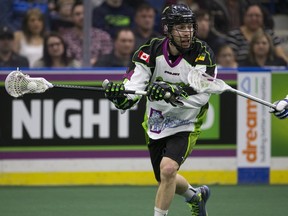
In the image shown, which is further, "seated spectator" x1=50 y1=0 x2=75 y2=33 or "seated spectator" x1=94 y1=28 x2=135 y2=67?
"seated spectator" x1=50 y1=0 x2=75 y2=33

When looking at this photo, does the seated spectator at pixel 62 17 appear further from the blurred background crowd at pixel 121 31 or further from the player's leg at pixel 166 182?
the player's leg at pixel 166 182

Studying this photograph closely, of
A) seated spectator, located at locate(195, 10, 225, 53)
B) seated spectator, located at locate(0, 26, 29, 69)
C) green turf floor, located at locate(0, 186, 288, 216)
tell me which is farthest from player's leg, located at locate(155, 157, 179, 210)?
seated spectator, located at locate(195, 10, 225, 53)

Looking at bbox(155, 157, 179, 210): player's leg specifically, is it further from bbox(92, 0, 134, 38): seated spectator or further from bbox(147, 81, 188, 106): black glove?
bbox(92, 0, 134, 38): seated spectator

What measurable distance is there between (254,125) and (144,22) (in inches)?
74.5

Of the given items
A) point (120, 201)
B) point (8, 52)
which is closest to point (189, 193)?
point (120, 201)

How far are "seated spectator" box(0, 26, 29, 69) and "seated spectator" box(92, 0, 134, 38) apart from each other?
101cm

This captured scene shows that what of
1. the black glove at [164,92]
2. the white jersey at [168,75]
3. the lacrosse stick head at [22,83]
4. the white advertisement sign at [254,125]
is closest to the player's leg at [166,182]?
the white jersey at [168,75]

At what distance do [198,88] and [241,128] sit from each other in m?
3.04

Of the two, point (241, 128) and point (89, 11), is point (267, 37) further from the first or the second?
point (89, 11)

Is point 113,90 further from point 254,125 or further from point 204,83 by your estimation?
point 254,125

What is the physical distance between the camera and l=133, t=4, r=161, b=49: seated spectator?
9.99 metres

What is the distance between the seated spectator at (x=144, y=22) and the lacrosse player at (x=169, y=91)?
11.8ft

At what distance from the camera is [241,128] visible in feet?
29.3

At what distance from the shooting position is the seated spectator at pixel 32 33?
9.77 meters
